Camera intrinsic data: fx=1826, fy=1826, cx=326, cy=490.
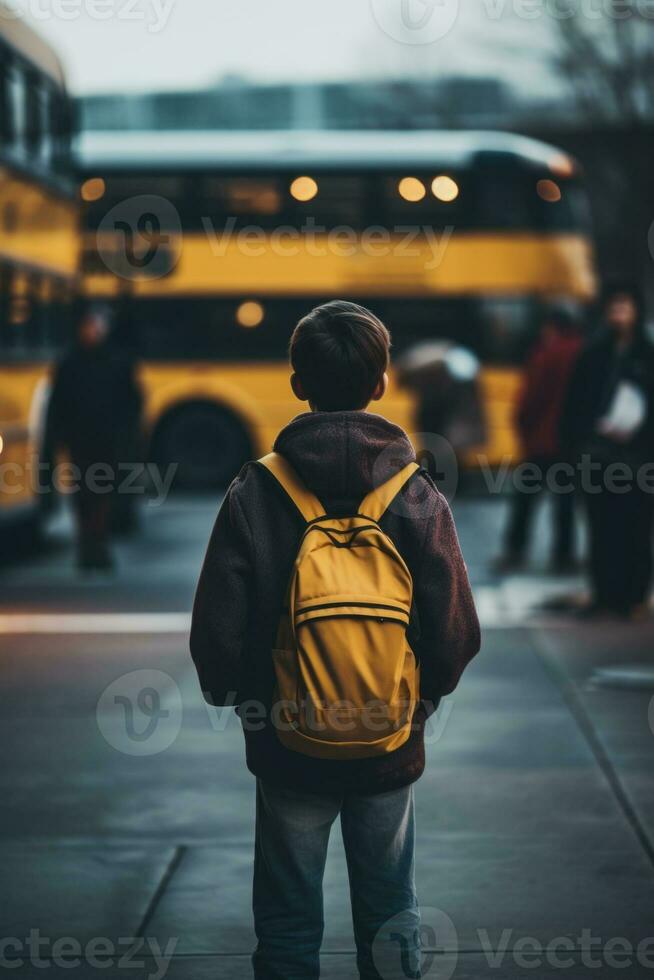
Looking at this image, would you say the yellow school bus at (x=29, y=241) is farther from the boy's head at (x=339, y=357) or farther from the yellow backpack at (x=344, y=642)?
the yellow backpack at (x=344, y=642)

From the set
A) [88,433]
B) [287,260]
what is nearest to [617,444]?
[88,433]

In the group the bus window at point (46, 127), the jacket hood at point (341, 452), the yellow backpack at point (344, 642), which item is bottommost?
the yellow backpack at point (344, 642)

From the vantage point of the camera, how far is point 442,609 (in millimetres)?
3207

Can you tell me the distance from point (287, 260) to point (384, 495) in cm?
1612

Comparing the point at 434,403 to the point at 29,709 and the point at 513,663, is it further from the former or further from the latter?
the point at 29,709

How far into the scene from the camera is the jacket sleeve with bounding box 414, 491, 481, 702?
3.20m

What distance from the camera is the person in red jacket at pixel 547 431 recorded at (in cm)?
1188

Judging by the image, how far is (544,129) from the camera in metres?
44.4

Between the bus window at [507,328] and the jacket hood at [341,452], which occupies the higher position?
the jacket hood at [341,452]

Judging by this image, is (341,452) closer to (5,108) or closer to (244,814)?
(244,814)

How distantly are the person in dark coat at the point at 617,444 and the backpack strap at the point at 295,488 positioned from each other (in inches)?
251

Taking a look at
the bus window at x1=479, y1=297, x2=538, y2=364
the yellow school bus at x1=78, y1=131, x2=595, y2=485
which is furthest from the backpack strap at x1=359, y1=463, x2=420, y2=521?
the bus window at x1=479, y1=297, x2=538, y2=364

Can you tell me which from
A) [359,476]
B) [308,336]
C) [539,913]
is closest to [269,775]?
[359,476]

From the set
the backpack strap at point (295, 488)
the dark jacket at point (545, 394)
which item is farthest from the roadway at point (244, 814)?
the dark jacket at point (545, 394)
